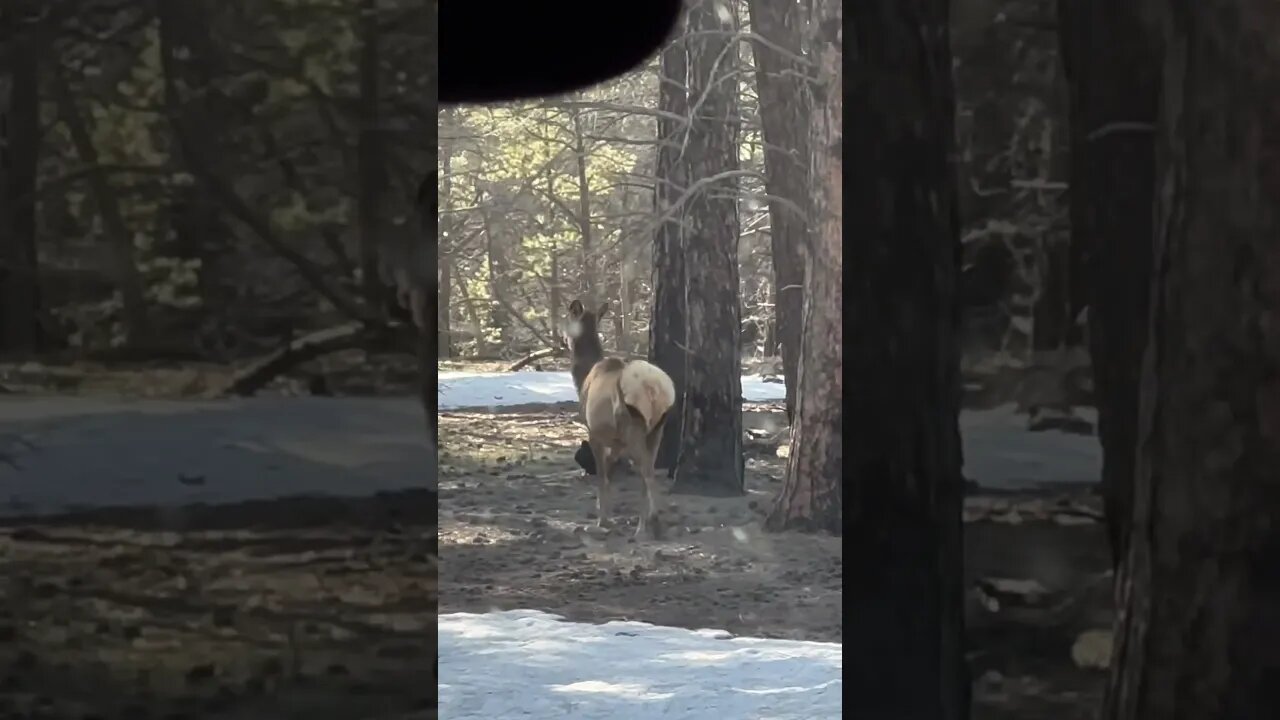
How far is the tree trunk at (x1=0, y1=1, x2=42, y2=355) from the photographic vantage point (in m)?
1.60

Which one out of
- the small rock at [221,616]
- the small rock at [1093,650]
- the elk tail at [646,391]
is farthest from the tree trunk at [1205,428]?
the elk tail at [646,391]

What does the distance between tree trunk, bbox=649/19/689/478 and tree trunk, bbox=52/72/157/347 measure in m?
5.27

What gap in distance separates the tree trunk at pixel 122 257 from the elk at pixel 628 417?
14.7ft

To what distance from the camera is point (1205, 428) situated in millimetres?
1668

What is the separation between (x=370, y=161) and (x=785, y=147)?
5681 millimetres

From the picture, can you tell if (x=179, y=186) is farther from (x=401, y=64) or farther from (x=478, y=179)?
(x=478, y=179)

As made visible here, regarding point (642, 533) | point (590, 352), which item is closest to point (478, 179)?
point (590, 352)

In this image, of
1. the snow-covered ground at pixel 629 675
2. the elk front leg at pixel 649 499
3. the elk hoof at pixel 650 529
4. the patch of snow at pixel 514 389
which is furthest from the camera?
the patch of snow at pixel 514 389

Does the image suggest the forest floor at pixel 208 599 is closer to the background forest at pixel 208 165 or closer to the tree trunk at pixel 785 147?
the background forest at pixel 208 165

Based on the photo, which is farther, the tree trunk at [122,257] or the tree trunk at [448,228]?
the tree trunk at [448,228]

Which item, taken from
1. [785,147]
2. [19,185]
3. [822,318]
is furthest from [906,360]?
[785,147]

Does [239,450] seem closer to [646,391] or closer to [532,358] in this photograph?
[646,391]

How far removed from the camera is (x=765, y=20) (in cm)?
721

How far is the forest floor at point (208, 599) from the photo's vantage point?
1627 millimetres
